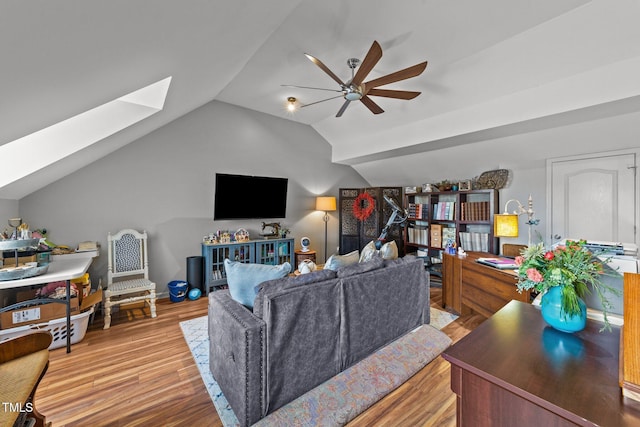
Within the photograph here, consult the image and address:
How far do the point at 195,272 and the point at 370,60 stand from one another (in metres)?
3.47

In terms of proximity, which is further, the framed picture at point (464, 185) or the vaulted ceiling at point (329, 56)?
the framed picture at point (464, 185)

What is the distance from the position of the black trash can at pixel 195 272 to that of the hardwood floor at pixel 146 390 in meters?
1.13

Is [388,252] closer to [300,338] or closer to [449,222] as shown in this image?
[300,338]

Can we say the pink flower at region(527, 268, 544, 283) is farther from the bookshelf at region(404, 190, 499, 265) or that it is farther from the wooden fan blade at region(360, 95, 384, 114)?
the bookshelf at region(404, 190, 499, 265)

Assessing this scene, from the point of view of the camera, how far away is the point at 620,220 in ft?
9.33

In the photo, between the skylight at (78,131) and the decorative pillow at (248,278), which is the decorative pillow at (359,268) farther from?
the skylight at (78,131)

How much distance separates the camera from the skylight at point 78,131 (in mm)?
2137

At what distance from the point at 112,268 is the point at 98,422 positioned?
6.90 ft

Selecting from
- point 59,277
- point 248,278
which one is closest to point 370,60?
point 248,278

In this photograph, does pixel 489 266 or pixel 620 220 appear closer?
pixel 489 266

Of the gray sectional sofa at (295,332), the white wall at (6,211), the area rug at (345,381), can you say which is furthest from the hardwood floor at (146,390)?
the white wall at (6,211)

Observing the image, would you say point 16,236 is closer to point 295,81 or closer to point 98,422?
point 98,422

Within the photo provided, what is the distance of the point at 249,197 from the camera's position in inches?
174


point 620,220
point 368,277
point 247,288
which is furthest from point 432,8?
point 620,220
